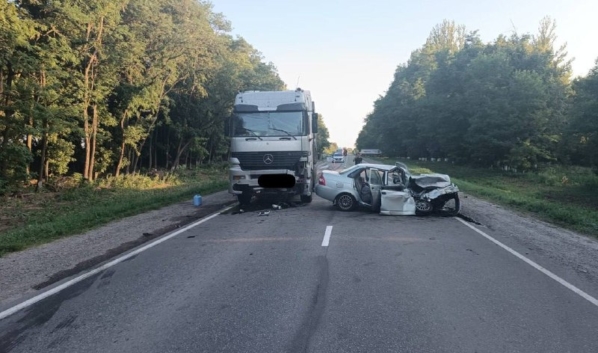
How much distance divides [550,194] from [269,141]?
18546 mm

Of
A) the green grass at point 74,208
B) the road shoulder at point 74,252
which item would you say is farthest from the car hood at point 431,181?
the green grass at point 74,208

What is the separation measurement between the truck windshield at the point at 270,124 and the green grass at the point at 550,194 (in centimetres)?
816

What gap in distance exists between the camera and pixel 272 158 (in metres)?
13.6

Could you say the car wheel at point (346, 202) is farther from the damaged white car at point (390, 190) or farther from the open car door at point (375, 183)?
the open car door at point (375, 183)

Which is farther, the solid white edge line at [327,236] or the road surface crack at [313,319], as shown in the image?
the solid white edge line at [327,236]

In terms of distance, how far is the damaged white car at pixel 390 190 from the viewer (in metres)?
12.9

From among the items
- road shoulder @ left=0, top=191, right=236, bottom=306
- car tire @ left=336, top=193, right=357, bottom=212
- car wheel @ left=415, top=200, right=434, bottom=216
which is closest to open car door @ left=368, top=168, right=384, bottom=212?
car tire @ left=336, top=193, right=357, bottom=212

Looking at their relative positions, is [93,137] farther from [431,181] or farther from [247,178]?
[431,181]

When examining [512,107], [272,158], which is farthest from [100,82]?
[512,107]

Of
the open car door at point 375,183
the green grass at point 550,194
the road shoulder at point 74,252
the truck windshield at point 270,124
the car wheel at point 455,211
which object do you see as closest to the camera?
the road shoulder at point 74,252

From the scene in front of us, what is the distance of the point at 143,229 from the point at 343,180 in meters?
6.39

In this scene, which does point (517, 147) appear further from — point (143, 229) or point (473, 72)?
point (143, 229)

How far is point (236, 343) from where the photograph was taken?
4.05 metres

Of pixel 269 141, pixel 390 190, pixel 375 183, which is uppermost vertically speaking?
pixel 269 141
